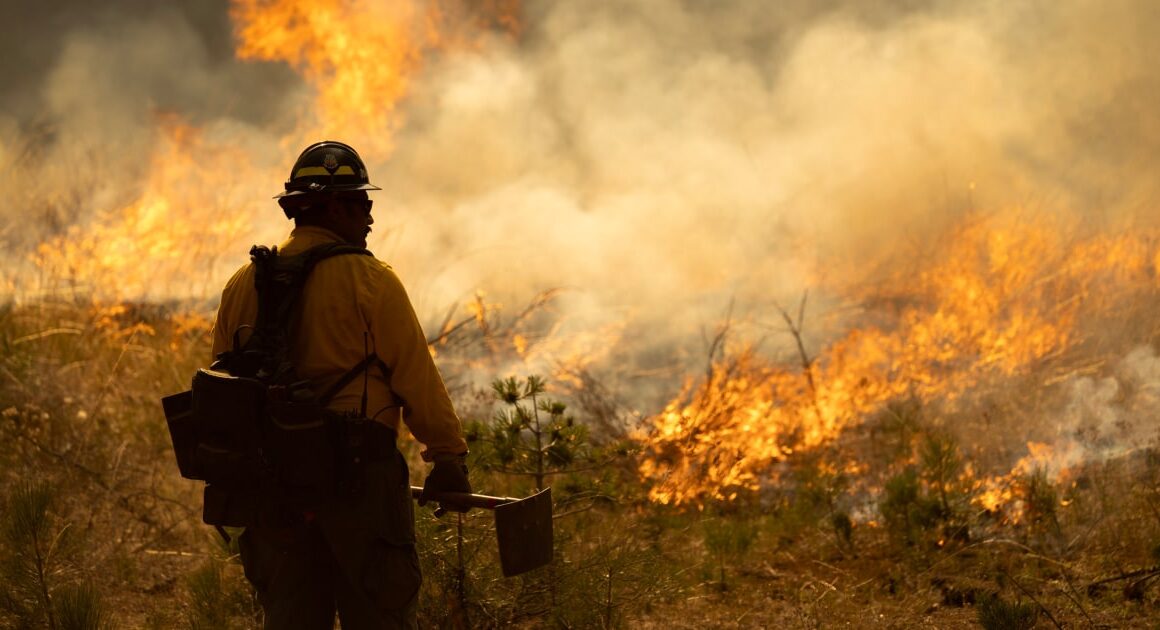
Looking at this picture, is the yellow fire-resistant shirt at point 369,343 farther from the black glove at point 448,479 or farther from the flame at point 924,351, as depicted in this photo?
the flame at point 924,351

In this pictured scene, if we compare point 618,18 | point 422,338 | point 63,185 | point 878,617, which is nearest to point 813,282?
point 618,18

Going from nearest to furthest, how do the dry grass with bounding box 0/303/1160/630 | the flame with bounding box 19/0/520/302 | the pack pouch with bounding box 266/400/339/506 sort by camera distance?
the pack pouch with bounding box 266/400/339/506, the dry grass with bounding box 0/303/1160/630, the flame with bounding box 19/0/520/302

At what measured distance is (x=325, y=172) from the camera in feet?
10.8

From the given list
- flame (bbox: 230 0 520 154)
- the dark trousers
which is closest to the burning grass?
the dark trousers

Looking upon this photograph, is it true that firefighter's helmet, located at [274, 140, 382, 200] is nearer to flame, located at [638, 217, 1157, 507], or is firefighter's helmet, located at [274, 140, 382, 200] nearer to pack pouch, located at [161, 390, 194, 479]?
pack pouch, located at [161, 390, 194, 479]

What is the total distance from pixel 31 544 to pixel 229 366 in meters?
2.16

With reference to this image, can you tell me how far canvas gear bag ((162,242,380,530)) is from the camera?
2932mm

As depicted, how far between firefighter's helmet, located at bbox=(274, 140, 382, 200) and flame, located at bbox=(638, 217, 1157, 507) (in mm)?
3790

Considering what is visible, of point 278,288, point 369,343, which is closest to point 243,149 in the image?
point 278,288

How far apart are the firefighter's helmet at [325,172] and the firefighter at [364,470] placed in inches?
1.7

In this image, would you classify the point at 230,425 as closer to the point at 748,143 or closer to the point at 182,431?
the point at 182,431

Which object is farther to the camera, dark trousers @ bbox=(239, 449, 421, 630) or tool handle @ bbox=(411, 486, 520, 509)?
tool handle @ bbox=(411, 486, 520, 509)

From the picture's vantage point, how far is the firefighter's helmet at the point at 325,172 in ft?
10.7

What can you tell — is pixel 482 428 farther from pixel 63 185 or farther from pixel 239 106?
pixel 239 106
